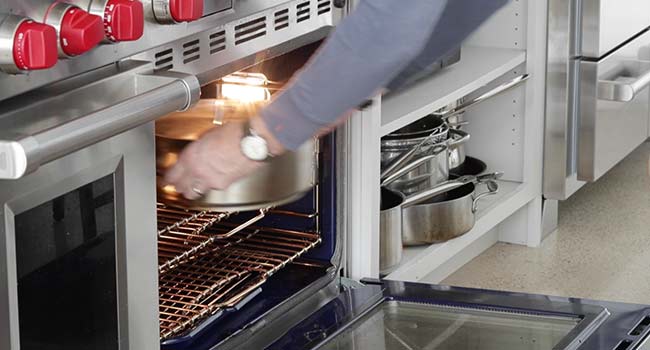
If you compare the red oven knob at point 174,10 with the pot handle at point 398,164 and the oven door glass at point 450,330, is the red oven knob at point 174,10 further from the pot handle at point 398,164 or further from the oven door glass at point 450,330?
the pot handle at point 398,164

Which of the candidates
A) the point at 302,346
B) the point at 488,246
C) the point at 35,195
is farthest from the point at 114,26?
the point at 488,246

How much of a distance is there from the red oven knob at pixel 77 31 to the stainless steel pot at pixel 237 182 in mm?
325

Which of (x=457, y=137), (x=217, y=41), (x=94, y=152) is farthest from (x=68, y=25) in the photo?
(x=457, y=137)

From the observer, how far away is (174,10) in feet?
4.95

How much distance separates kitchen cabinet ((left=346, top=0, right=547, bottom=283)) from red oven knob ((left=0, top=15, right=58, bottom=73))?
1.38 meters

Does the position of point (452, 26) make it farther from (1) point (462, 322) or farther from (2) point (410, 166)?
(2) point (410, 166)

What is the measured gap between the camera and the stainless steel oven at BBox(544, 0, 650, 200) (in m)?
3.13

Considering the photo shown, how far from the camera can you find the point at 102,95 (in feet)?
4.68

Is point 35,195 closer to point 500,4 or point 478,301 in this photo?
point 500,4

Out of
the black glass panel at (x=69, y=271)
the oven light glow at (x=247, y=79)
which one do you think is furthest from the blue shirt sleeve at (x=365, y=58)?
the oven light glow at (x=247, y=79)

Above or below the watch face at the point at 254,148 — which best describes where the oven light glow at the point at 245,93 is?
below

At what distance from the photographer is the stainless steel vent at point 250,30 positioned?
1.73 meters

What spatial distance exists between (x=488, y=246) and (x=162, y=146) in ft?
5.59

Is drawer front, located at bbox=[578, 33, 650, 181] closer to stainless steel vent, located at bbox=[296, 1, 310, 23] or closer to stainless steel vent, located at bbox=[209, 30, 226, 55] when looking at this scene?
stainless steel vent, located at bbox=[296, 1, 310, 23]
